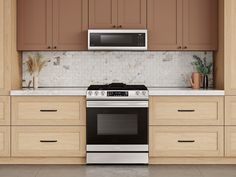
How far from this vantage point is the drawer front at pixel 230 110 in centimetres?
526

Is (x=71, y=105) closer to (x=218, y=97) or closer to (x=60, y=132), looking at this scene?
(x=60, y=132)

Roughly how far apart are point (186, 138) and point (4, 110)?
1946 millimetres

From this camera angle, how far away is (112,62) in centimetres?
591

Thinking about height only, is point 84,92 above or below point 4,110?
above

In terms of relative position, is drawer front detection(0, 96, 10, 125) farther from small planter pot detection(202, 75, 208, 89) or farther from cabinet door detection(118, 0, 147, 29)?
small planter pot detection(202, 75, 208, 89)

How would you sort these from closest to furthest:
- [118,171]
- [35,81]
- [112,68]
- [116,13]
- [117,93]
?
1. [118,171]
2. [117,93]
3. [116,13]
4. [35,81]
5. [112,68]

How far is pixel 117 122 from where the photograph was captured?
17.2ft

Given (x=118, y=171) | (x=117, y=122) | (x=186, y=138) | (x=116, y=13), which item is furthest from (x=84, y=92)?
(x=186, y=138)

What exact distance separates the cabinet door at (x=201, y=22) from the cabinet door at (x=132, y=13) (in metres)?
0.47

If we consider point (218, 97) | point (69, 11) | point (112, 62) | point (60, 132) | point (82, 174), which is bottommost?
point (82, 174)

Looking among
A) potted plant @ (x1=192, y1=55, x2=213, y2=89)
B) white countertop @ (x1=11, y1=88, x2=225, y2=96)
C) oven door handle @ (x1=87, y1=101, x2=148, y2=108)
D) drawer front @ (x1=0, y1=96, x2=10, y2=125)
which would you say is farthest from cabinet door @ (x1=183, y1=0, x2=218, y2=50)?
drawer front @ (x1=0, y1=96, x2=10, y2=125)

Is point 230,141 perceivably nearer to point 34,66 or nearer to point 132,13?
point 132,13

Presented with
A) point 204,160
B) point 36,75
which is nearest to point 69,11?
point 36,75

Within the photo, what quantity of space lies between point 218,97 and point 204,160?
69 cm
